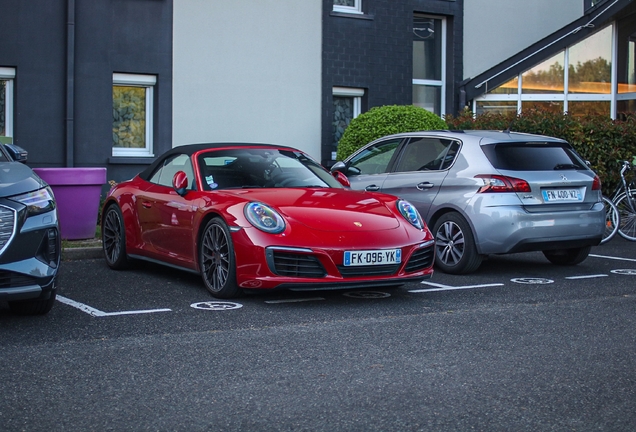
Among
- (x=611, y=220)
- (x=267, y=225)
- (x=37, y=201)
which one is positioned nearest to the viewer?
(x=37, y=201)

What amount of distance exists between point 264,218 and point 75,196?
535 cm

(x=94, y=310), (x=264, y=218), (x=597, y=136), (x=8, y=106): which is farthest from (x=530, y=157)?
(x=8, y=106)

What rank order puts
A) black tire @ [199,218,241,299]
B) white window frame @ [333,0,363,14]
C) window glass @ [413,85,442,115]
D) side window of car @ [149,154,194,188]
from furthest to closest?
window glass @ [413,85,442,115] < white window frame @ [333,0,363,14] < side window of car @ [149,154,194,188] < black tire @ [199,218,241,299]

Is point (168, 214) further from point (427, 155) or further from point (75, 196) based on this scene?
point (75, 196)

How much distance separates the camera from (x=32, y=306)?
687 cm

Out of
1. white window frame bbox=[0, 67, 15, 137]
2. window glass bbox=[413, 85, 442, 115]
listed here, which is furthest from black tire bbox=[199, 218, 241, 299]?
window glass bbox=[413, 85, 442, 115]

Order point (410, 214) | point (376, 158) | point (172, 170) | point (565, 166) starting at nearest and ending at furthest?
point (410, 214), point (172, 170), point (565, 166), point (376, 158)

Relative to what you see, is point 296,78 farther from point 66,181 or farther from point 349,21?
point 66,181

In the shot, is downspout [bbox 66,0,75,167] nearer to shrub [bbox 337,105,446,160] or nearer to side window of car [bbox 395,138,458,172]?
shrub [bbox 337,105,446,160]

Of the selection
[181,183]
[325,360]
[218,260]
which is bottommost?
[325,360]

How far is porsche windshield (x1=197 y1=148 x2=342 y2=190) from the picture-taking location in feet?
27.6

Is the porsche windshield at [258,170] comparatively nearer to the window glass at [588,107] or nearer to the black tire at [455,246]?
the black tire at [455,246]

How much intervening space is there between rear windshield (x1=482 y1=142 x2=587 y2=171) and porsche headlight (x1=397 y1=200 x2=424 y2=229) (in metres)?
1.60

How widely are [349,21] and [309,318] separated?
12436 millimetres
